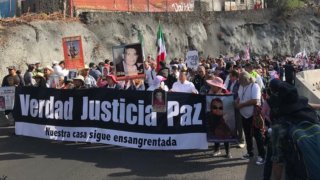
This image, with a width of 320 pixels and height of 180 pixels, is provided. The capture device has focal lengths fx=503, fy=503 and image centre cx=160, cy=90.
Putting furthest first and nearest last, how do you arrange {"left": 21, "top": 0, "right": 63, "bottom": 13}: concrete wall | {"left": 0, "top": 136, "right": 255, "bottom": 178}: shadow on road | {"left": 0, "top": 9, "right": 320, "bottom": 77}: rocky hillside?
{"left": 21, "top": 0, "right": 63, "bottom": 13}: concrete wall, {"left": 0, "top": 9, "right": 320, "bottom": 77}: rocky hillside, {"left": 0, "top": 136, "right": 255, "bottom": 178}: shadow on road

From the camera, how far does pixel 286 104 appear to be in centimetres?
414

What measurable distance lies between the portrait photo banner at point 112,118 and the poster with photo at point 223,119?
24cm

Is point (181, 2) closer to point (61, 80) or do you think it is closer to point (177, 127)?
point (61, 80)

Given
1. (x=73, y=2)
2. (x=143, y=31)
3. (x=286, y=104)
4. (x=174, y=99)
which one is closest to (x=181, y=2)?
(x=143, y=31)

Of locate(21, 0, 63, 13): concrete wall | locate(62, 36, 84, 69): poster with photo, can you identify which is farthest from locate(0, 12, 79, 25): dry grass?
locate(62, 36, 84, 69): poster with photo

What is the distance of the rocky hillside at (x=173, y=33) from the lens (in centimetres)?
2730

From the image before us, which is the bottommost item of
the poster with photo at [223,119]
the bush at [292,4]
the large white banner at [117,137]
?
the large white banner at [117,137]

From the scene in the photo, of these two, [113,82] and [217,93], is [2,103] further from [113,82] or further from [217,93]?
[217,93]

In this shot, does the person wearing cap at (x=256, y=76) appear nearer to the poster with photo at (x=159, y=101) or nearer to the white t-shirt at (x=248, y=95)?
the white t-shirt at (x=248, y=95)

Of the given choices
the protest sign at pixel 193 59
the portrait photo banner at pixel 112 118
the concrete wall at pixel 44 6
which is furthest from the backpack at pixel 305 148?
the concrete wall at pixel 44 6

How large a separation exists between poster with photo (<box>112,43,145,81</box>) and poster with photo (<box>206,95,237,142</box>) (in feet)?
8.84

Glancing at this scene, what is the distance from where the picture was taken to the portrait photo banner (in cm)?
964

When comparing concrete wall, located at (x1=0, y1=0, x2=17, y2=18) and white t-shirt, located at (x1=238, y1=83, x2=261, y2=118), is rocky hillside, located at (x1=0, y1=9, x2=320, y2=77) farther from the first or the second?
white t-shirt, located at (x1=238, y1=83, x2=261, y2=118)

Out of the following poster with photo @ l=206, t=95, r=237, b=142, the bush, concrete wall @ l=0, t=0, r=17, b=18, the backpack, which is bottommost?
poster with photo @ l=206, t=95, r=237, b=142
